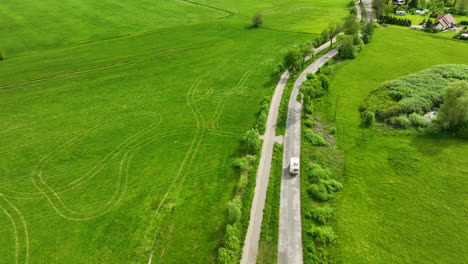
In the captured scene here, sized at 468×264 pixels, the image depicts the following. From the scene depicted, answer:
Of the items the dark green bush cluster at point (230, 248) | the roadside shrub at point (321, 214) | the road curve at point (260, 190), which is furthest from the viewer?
the roadside shrub at point (321, 214)

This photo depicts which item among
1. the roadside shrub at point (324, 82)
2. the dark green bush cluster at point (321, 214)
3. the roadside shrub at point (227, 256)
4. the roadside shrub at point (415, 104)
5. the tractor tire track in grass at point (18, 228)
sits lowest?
the tractor tire track in grass at point (18, 228)

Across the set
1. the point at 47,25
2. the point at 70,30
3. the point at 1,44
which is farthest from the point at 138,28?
the point at 1,44

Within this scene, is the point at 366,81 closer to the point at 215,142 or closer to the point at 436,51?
the point at 436,51

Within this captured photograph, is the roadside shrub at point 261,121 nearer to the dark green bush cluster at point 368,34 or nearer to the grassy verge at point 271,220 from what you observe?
the grassy verge at point 271,220

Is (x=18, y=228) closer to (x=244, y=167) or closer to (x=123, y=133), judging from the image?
(x=123, y=133)

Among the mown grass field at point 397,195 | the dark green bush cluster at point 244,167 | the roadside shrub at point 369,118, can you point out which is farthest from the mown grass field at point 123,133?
the roadside shrub at point 369,118

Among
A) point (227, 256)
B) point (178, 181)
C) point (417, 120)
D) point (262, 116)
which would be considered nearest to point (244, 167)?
point (178, 181)

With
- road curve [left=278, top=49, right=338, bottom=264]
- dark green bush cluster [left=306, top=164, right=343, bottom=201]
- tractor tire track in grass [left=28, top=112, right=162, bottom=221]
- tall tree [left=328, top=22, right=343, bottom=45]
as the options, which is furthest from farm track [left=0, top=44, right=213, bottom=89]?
dark green bush cluster [left=306, top=164, right=343, bottom=201]
